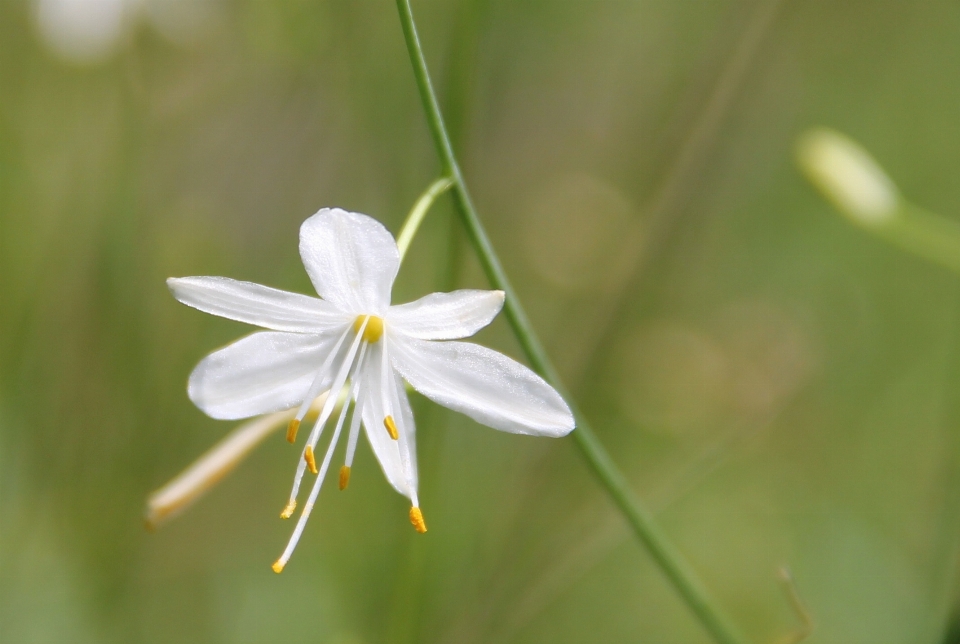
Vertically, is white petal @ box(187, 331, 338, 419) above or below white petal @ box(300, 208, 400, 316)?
below

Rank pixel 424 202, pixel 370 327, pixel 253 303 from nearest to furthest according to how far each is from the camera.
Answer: pixel 424 202, pixel 253 303, pixel 370 327

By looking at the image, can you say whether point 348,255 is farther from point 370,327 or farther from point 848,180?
point 848,180

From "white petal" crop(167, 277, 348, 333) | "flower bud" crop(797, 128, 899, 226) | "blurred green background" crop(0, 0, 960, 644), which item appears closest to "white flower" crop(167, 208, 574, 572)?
"white petal" crop(167, 277, 348, 333)

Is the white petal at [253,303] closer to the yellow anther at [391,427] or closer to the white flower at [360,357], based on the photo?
the white flower at [360,357]

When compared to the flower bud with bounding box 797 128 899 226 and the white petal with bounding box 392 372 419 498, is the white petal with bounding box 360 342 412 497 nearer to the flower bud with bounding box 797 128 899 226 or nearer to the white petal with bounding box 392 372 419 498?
the white petal with bounding box 392 372 419 498

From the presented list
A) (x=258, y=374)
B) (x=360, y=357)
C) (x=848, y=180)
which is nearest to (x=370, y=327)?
(x=360, y=357)

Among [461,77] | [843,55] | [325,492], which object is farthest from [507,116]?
[461,77]
